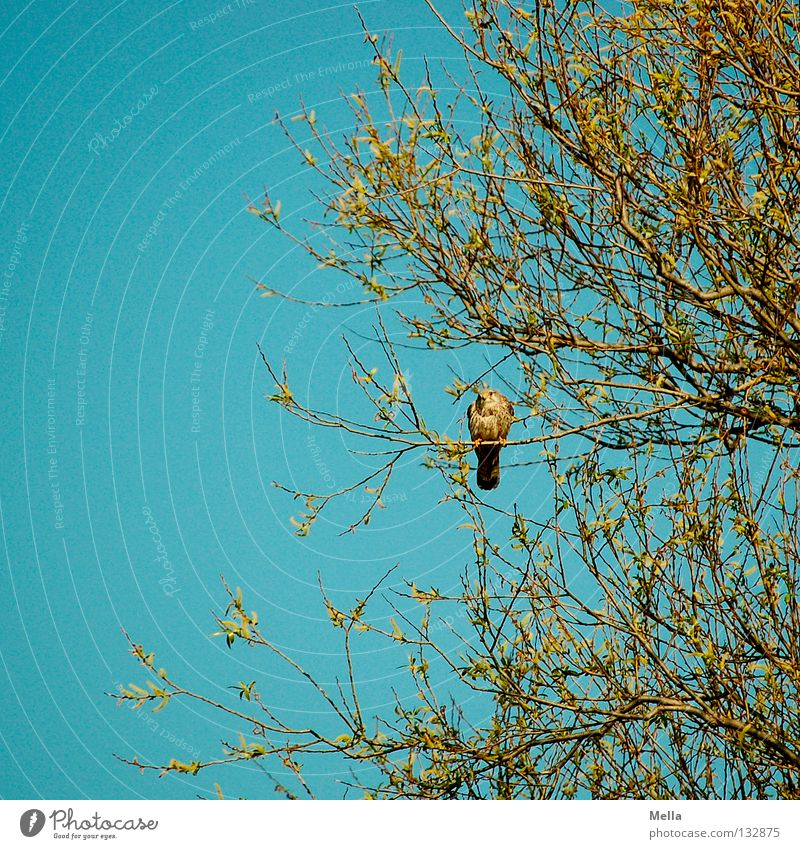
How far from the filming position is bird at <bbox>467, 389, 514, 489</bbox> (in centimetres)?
632

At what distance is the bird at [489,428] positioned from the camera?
249 inches

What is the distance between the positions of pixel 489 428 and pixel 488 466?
2.12 feet

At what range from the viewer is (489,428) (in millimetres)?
7012

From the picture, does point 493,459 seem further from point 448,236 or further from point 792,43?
point 792,43
